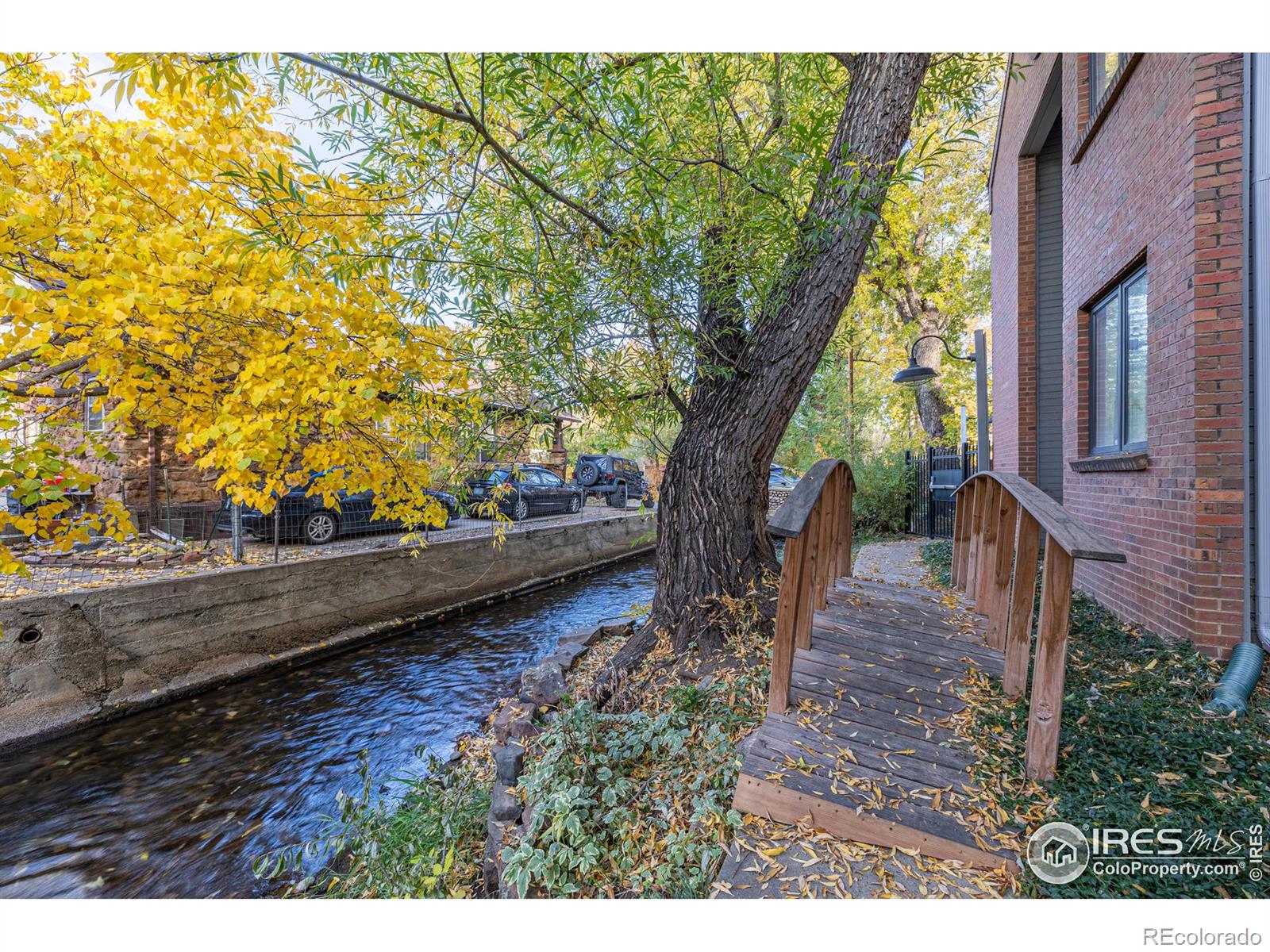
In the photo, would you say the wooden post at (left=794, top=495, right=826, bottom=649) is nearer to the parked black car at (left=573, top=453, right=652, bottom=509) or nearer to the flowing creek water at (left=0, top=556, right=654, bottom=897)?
the flowing creek water at (left=0, top=556, right=654, bottom=897)

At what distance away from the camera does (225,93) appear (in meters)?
2.92

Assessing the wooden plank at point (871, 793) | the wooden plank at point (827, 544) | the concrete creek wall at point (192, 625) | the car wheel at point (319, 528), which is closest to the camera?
the wooden plank at point (871, 793)

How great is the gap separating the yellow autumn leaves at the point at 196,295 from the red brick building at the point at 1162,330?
14.3ft

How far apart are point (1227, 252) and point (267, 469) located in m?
6.08

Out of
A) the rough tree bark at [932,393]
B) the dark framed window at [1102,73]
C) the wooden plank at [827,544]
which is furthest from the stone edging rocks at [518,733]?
the rough tree bark at [932,393]

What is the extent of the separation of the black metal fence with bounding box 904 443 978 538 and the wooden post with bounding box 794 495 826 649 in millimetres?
7465

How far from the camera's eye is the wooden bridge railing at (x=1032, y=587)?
2.03m

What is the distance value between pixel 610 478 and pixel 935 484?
30.7 ft

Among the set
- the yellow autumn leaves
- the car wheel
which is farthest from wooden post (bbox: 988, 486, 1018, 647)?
the car wheel

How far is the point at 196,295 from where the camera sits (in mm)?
3326

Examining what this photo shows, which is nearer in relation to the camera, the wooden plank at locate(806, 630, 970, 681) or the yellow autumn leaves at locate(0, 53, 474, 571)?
the wooden plank at locate(806, 630, 970, 681)

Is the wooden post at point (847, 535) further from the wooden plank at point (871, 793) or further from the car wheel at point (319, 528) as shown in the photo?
the car wheel at point (319, 528)

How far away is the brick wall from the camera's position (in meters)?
2.97
